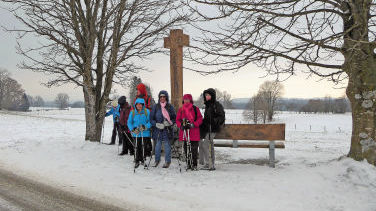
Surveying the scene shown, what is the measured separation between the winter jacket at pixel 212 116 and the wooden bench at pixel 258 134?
441 millimetres

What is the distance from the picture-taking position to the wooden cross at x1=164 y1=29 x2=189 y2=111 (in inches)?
308

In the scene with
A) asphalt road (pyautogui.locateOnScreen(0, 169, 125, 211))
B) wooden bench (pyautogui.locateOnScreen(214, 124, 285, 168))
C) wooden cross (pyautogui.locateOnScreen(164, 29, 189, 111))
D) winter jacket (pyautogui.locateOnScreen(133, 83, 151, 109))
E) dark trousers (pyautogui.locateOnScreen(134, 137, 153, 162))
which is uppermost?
wooden cross (pyautogui.locateOnScreen(164, 29, 189, 111))

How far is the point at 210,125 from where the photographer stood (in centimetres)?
681

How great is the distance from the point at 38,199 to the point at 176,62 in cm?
467

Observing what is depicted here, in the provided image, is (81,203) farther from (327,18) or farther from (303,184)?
(327,18)

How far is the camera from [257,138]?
22.4 feet

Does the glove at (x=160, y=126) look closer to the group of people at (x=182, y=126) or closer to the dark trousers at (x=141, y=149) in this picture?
the group of people at (x=182, y=126)

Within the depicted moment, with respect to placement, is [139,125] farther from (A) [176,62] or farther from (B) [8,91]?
(B) [8,91]

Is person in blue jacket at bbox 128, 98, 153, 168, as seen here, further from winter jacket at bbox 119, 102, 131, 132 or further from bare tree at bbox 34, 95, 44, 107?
bare tree at bbox 34, 95, 44, 107

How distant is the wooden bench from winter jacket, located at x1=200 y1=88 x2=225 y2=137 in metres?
0.44

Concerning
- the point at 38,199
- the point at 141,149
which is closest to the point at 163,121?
the point at 141,149

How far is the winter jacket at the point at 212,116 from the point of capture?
673 cm

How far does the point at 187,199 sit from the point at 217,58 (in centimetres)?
305

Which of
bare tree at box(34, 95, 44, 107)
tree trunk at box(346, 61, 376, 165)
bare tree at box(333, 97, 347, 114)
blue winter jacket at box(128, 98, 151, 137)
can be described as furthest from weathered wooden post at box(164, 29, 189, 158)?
bare tree at box(34, 95, 44, 107)
